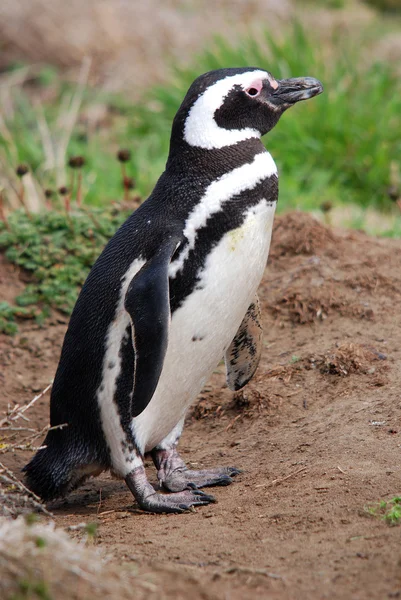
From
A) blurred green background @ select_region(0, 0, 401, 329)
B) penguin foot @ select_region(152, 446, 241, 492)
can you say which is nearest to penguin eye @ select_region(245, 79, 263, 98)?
penguin foot @ select_region(152, 446, 241, 492)

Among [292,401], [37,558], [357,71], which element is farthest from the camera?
[357,71]

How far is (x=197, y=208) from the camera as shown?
2.85 meters

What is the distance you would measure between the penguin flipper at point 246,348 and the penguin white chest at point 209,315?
33 centimetres

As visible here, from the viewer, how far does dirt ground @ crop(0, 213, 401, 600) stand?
6.87 ft

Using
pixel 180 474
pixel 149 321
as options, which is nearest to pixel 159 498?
pixel 180 474

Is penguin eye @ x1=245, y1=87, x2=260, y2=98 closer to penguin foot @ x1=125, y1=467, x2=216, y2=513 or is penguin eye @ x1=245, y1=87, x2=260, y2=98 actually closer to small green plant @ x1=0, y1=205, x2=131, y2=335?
penguin foot @ x1=125, y1=467, x2=216, y2=513

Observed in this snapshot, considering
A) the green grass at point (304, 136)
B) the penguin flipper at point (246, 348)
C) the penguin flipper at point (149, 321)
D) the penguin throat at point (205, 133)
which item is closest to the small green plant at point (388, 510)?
the penguin flipper at point (149, 321)

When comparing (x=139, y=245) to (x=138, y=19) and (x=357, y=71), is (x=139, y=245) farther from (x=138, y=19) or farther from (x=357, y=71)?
(x=138, y=19)

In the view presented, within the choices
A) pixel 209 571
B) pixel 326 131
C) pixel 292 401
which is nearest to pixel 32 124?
pixel 326 131

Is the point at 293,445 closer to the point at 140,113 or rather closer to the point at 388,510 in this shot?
the point at 388,510

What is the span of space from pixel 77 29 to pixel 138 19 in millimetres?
781

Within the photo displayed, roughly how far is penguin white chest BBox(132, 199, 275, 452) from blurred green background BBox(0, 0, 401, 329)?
62.5 inches

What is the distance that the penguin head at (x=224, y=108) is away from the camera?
115 inches

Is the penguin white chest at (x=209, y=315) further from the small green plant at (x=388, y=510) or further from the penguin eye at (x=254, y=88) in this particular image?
the small green plant at (x=388, y=510)
